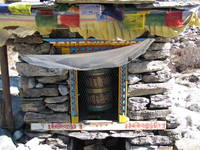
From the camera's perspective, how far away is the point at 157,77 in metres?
4.71

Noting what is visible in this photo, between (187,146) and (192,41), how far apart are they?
34.8 feet

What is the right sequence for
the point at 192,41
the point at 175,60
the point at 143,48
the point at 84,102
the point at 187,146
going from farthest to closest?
the point at 192,41 < the point at 175,60 < the point at 84,102 < the point at 187,146 < the point at 143,48

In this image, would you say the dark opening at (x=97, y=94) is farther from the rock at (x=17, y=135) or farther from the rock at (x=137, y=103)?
the rock at (x=17, y=135)

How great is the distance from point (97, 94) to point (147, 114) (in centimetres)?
98

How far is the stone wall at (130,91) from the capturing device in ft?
14.9

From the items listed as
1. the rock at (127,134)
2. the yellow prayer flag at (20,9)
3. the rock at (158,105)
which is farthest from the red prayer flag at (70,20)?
the rock at (127,134)

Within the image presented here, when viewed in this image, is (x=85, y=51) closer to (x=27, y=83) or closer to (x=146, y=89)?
(x=27, y=83)

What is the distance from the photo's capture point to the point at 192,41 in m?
14.5

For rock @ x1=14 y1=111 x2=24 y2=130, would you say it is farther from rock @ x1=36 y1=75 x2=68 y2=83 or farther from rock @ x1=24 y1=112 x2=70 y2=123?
rock @ x1=36 y1=75 x2=68 y2=83

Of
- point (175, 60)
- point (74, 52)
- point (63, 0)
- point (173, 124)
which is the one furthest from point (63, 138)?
point (175, 60)

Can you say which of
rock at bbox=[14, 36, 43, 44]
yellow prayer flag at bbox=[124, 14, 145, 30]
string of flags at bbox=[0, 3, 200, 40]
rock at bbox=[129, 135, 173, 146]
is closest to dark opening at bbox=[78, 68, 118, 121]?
rock at bbox=[129, 135, 173, 146]

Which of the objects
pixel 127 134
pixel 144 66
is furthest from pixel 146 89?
pixel 127 134

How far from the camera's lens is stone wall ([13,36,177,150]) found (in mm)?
4547

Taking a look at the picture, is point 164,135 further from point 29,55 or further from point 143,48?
point 29,55
